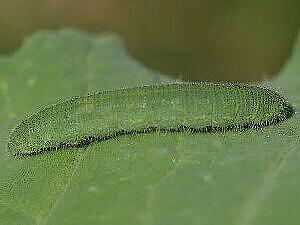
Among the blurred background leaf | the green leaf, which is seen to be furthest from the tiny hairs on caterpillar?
the blurred background leaf

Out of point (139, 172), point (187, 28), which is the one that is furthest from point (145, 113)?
point (187, 28)

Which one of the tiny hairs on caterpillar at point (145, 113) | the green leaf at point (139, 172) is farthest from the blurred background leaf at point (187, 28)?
the tiny hairs on caterpillar at point (145, 113)

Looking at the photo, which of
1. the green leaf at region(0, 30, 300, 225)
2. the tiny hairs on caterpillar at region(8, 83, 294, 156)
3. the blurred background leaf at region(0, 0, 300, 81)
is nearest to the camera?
the green leaf at region(0, 30, 300, 225)

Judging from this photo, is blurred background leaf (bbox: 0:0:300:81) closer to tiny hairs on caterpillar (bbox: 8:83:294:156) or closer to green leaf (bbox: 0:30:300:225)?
green leaf (bbox: 0:30:300:225)

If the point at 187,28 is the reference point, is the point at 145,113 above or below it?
above

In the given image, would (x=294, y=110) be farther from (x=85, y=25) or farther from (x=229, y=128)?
(x=85, y=25)

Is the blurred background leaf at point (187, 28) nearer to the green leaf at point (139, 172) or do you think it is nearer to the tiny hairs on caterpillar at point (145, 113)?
the green leaf at point (139, 172)

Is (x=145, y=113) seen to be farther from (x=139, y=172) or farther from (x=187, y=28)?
(x=187, y=28)
